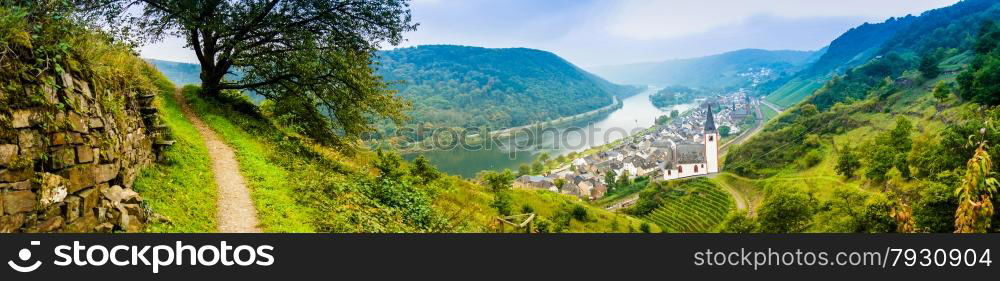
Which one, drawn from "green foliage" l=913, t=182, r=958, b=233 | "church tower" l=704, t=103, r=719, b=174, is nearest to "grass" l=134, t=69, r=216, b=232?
"green foliage" l=913, t=182, r=958, b=233

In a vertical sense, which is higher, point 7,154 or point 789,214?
point 7,154

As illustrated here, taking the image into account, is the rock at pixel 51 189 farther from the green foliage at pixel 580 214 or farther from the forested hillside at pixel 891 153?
the green foliage at pixel 580 214

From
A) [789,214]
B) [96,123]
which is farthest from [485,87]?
[96,123]

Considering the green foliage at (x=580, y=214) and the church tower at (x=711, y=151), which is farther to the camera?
the church tower at (x=711, y=151)

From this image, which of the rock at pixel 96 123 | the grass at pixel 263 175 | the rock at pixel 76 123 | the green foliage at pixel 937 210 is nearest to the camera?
the rock at pixel 76 123

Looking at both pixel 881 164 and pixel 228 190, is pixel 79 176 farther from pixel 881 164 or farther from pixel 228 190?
pixel 881 164

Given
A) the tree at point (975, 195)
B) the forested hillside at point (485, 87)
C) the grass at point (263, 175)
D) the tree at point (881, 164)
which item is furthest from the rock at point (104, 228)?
the forested hillside at point (485, 87)
